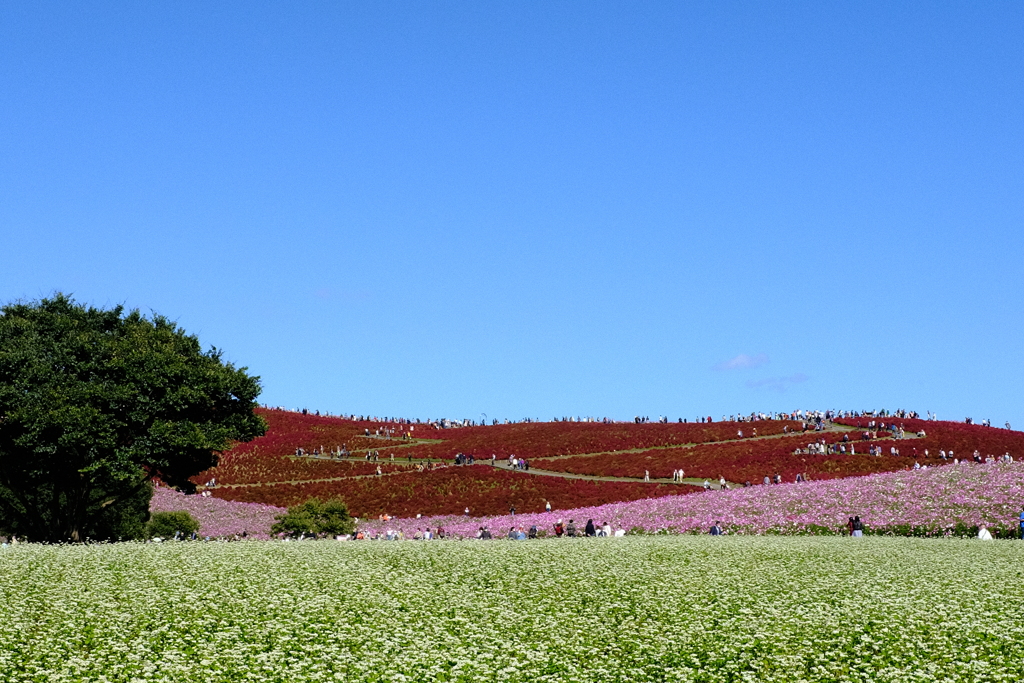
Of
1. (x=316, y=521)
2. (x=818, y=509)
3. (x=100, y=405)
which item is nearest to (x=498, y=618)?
(x=100, y=405)

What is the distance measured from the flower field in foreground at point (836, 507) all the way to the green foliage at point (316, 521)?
140 inches

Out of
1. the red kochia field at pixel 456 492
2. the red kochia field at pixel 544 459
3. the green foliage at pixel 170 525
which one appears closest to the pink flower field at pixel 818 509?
the green foliage at pixel 170 525

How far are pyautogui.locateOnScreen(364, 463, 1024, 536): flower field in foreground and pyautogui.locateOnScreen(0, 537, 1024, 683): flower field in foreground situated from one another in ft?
59.8

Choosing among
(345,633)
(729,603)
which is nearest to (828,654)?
(729,603)

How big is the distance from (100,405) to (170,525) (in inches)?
762

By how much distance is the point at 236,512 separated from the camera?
223 feet

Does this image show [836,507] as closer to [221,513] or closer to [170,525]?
[170,525]

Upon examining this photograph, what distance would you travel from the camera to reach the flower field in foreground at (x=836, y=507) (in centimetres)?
5094

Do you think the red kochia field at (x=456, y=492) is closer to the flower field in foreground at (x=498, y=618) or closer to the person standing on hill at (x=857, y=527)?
the person standing on hill at (x=857, y=527)

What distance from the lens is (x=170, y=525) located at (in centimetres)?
6016

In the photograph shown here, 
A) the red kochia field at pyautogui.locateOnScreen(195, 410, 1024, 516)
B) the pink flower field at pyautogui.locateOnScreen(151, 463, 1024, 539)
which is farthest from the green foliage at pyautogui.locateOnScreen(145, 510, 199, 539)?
Result: the red kochia field at pyautogui.locateOnScreen(195, 410, 1024, 516)

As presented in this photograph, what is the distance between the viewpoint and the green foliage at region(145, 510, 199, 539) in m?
59.1

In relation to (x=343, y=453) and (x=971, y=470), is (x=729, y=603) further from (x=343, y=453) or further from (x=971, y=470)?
(x=343, y=453)

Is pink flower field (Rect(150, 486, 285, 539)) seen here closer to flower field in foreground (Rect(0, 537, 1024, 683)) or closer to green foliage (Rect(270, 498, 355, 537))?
green foliage (Rect(270, 498, 355, 537))
